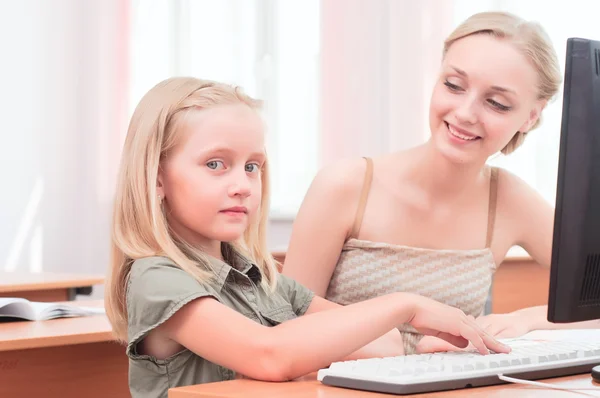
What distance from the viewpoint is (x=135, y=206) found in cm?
126

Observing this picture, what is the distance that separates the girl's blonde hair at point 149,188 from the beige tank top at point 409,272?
630 millimetres

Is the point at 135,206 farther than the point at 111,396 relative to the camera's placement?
No

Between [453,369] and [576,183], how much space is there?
0.91ft

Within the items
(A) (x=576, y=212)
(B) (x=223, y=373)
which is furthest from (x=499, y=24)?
(B) (x=223, y=373)

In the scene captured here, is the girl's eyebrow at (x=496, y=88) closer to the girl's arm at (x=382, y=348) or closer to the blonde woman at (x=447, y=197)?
the blonde woman at (x=447, y=197)

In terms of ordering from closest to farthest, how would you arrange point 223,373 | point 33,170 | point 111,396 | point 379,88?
point 223,373
point 111,396
point 379,88
point 33,170

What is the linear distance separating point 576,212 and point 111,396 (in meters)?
1.03

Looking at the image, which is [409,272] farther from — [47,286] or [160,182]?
[47,286]

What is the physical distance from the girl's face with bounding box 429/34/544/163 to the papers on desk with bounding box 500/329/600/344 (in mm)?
387

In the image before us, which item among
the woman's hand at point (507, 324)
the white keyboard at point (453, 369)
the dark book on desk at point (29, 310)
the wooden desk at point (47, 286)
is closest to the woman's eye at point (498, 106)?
the woman's hand at point (507, 324)

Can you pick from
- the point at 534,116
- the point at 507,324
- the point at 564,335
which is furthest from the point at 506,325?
the point at 534,116

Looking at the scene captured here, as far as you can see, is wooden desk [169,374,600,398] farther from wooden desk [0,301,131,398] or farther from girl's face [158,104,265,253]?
wooden desk [0,301,131,398]

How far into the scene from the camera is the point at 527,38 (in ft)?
5.91

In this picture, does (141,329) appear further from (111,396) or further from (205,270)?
(111,396)
